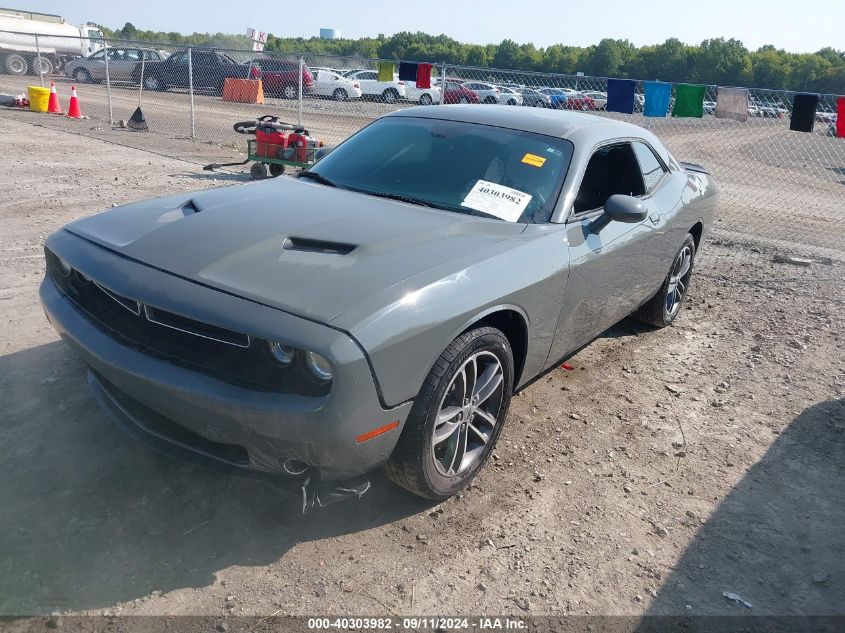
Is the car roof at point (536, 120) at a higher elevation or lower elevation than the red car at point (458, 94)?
lower

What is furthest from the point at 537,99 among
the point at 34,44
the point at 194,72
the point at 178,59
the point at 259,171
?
the point at 34,44

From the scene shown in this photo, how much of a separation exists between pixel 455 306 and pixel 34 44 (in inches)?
1299

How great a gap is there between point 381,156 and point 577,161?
1116 mm

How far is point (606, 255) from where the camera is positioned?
388 centimetres

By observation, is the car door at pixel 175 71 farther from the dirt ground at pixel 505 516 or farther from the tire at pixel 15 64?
the dirt ground at pixel 505 516

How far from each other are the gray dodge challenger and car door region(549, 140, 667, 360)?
0.02 meters

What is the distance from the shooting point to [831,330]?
18.9 feet

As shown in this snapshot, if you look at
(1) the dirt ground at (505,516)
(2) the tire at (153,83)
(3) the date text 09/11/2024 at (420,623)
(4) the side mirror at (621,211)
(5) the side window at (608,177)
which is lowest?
(3) the date text 09/11/2024 at (420,623)

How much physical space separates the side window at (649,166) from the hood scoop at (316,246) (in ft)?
8.43

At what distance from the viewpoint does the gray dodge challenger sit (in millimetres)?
2490

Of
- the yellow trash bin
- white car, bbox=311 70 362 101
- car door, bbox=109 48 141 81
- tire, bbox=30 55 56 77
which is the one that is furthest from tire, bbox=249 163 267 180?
tire, bbox=30 55 56 77

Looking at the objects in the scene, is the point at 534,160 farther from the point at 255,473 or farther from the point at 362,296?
the point at 255,473

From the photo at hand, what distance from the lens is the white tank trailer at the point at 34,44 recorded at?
29.2m

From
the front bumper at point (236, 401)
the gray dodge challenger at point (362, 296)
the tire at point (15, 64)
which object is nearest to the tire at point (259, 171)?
the gray dodge challenger at point (362, 296)
